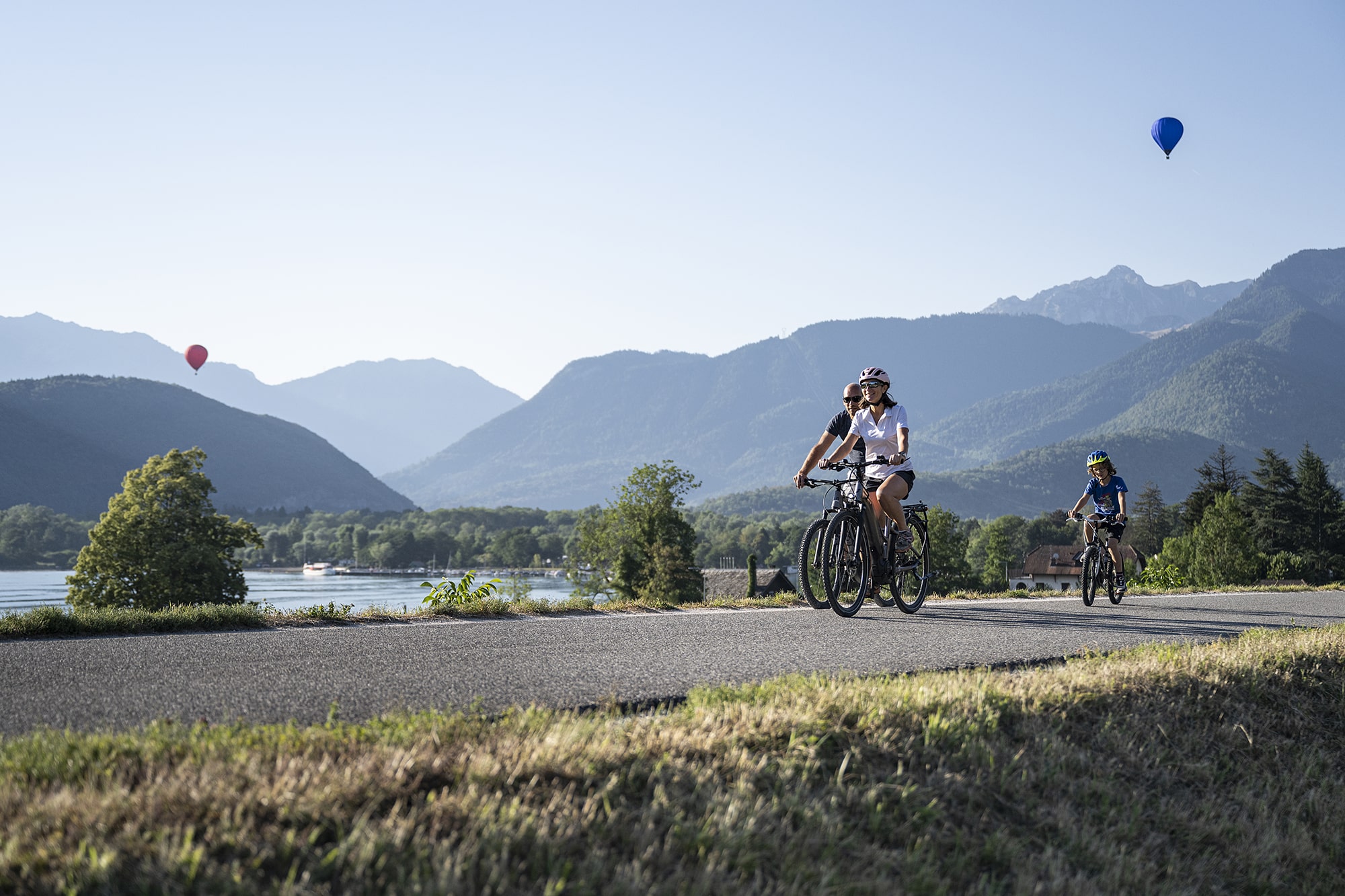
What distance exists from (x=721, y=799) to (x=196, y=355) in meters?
57.5

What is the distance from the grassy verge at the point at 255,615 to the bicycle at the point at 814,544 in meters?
1.92

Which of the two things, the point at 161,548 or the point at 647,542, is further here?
the point at 647,542

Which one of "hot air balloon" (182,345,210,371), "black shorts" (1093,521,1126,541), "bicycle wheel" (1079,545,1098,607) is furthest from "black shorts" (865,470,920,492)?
"hot air balloon" (182,345,210,371)

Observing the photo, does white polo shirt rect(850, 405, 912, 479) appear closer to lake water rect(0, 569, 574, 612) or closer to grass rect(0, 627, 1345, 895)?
grass rect(0, 627, 1345, 895)

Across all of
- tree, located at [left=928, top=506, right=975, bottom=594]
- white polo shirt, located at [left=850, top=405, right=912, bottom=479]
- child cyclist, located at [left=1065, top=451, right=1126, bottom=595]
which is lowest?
tree, located at [left=928, top=506, right=975, bottom=594]

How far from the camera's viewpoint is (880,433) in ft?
29.5

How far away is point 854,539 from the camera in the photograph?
9125 millimetres

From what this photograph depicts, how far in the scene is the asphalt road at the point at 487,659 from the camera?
4.24 meters

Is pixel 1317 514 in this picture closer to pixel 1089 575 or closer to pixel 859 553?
pixel 1089 575

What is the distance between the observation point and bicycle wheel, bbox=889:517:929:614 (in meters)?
9.47

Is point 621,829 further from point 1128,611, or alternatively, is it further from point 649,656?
point 1128,611

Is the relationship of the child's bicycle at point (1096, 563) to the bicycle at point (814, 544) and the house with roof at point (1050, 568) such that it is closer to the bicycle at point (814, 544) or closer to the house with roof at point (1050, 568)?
the bicycle at point (814, 544)

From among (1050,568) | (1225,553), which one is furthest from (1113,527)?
(1050,568)

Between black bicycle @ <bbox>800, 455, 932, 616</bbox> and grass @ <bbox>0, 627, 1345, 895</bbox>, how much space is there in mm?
4348
